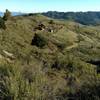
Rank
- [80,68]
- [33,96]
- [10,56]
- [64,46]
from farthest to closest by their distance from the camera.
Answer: [64,46], [10,56], [80,68], [33,96]

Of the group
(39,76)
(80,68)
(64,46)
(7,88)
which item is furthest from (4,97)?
(64,46)

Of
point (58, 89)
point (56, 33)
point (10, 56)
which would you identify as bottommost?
point (56, 33)

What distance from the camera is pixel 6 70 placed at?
9.49 metres

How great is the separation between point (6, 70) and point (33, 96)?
2228 millimetres

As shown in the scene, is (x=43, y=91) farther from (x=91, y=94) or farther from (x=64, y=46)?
(x=64, y=46)

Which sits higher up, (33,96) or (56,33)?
(33,96)

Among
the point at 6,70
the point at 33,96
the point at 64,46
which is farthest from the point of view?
the point at 64,46

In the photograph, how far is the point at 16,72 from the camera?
912 centimetres

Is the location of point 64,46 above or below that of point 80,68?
below

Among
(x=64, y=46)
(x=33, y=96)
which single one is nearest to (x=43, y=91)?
(x=33, y=96)

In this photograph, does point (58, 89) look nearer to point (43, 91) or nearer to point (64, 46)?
point (43, 91)

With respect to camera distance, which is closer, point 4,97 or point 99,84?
point 4,97

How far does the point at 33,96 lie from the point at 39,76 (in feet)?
4.97

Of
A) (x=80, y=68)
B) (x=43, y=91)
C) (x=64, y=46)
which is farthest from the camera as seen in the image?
(x=64, y=46)
